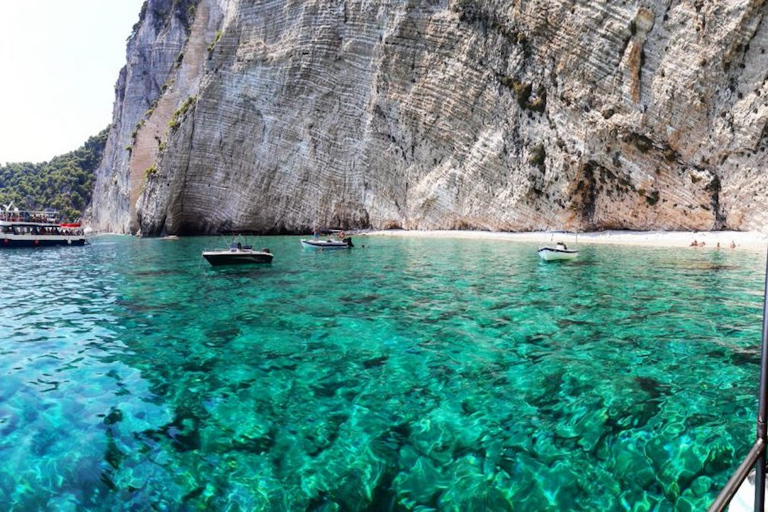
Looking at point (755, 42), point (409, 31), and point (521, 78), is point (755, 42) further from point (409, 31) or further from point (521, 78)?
point (409, 31)

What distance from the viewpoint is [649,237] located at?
121 feet

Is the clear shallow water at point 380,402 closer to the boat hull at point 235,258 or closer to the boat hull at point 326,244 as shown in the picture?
the boat hull at point 235,258

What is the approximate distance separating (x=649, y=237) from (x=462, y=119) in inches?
858

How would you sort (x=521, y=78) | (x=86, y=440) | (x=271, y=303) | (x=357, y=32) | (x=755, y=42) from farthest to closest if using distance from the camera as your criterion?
(x=357, y=32) < (x=521, y=78) < (x=755, y=42) < (x=271, y=303) < (x=86, y=440)

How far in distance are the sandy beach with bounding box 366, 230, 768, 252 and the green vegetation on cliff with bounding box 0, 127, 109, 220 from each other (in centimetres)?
11018

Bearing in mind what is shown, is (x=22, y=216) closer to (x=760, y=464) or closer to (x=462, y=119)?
(x=462, y=119)

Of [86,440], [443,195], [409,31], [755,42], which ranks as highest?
[409,31]

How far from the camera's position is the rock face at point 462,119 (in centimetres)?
3594

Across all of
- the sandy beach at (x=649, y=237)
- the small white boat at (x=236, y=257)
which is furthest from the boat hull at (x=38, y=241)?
the sandy beach at (x=649, y=237)

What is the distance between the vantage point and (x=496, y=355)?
8.88 m

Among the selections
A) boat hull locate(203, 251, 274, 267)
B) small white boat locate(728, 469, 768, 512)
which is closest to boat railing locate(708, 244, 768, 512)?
small white boat locate(728, 469, 768, 512)

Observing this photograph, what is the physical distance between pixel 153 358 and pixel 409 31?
5004 centimetres

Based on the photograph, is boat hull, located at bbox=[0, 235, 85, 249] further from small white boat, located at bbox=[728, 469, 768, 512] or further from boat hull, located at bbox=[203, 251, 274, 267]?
small white boat, located at bbox=[728, 469, 768, 512]

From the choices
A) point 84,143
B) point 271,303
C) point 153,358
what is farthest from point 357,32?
point 84,143
